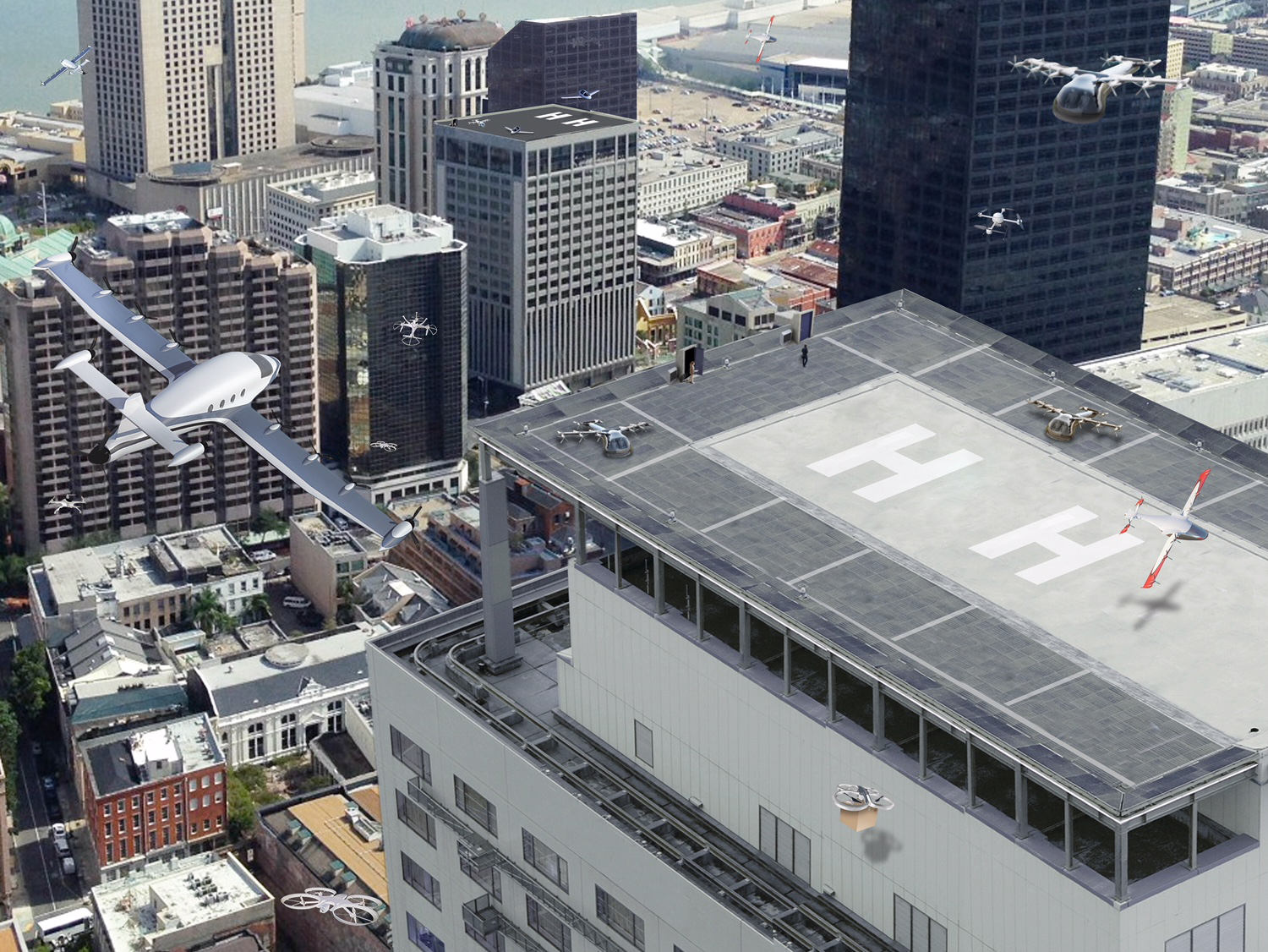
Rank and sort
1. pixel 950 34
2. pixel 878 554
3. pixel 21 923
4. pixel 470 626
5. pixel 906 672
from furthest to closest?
pixel 950 34 → pixel 21 923 → pixel 470 626 → pixel 878 554 → pixel 906 672

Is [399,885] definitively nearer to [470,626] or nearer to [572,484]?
[470,626]

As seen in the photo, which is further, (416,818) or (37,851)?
(37,851)

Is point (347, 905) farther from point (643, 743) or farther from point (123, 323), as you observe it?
point (643, 743)

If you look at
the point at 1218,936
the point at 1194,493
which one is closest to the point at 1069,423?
the point at 1194,493

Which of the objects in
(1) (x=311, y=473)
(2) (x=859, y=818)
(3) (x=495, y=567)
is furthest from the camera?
(1) (x=311, y=473)

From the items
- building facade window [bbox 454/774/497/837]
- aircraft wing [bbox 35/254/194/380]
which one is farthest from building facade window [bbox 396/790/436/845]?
aircraft wing [bbox 35/254/194/380]

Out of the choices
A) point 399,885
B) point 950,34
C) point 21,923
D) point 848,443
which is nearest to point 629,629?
point 848,443
